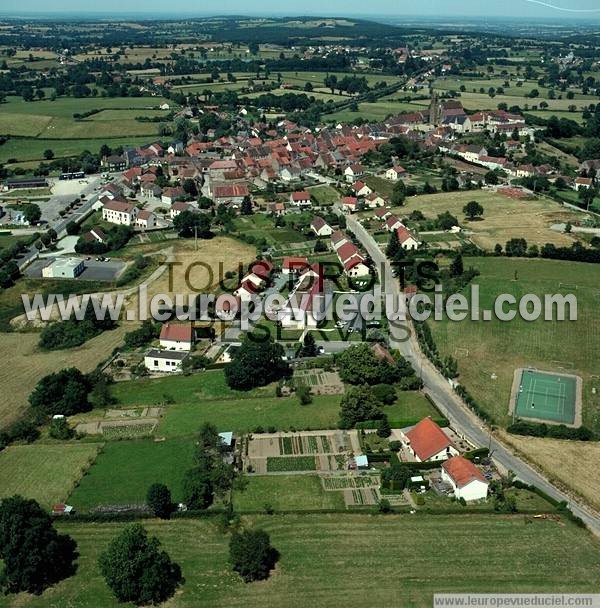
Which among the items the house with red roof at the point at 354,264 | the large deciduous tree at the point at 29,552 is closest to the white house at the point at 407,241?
the house with red roof at the point at 354,264

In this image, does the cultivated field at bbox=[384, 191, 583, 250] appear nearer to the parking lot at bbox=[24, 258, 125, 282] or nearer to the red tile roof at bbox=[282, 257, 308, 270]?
the red tile roof at bbox=[282, 257, 308, 270]

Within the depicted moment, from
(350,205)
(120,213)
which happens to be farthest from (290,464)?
Result: (350,205)

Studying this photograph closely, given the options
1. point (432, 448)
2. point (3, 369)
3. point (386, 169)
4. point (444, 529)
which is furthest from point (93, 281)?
point (386, 169)

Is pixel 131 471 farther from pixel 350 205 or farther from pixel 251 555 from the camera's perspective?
pixel 350 205

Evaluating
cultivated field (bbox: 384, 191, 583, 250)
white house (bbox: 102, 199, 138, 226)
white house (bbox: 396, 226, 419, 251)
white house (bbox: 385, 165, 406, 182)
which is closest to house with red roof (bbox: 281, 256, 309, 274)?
white house (bbox: 396, 226, 419, 251)

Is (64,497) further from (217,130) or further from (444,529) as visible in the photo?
(217,130)
